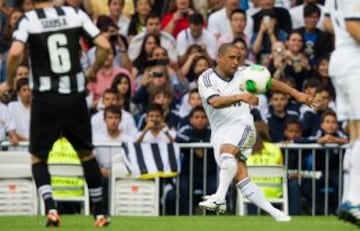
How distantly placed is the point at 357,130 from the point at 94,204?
3840 millimetres

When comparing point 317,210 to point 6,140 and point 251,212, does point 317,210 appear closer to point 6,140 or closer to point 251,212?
point 251,212

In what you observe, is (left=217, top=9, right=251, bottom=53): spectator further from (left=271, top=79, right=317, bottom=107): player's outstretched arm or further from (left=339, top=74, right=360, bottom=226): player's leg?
(left=339, top=74, right=360, bottom=226): player's leg

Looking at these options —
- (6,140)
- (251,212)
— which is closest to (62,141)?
(6,140)

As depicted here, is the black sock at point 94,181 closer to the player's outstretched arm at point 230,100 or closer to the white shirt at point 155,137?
the player's outstretched arm at point 230,100

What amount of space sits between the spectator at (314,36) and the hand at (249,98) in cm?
797

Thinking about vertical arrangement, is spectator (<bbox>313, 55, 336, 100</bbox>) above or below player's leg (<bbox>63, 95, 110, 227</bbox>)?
above

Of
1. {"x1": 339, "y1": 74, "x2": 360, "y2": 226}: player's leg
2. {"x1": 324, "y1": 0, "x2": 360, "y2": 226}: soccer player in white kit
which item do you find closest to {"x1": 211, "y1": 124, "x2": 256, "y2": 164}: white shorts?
{"x1": 324, "y1": 0, "x2": 360, "y2": 226}: soccer player in white kit

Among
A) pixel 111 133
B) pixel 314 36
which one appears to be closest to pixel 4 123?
pixel 111 133

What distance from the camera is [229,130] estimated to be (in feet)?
59.2

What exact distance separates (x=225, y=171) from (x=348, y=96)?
15.2 ft

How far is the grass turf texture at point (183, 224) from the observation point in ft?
50.3

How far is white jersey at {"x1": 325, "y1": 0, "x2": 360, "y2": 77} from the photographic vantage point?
13.1m

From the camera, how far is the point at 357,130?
1314 cm

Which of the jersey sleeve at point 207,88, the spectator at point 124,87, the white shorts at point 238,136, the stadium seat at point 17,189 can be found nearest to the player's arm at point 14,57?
the jersey sleeve at point 207,88
